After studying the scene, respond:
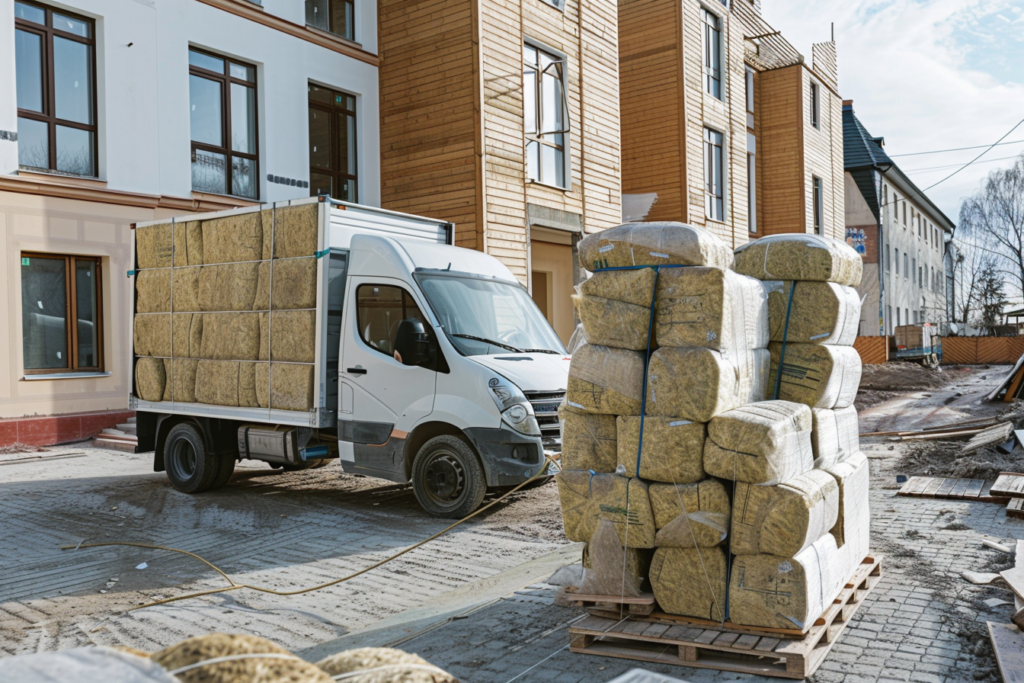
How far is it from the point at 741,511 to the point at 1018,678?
57.8 inches

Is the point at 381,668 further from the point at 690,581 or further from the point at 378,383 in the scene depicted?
the point at 378,383

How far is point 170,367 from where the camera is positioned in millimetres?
10211

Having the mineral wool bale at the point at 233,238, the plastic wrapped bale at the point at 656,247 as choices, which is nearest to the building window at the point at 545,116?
the mineral wool bale at the point at 233,238

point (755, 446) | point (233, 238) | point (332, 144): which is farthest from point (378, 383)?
point (332, 144)

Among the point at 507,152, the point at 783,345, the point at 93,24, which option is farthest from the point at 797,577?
the point at 93,24

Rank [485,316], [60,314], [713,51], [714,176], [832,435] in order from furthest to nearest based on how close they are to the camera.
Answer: [713,51] → [714,176] → [60,314] → [485,316] → [832,435]

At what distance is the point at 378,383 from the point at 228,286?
243cm

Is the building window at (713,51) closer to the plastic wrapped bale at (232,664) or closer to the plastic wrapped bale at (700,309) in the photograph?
the plastic wrapped bale at (700,309)

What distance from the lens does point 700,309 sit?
4797mm

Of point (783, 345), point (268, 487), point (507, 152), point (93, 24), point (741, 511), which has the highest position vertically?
point (93, 24)

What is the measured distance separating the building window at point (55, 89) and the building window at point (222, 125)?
1.81m

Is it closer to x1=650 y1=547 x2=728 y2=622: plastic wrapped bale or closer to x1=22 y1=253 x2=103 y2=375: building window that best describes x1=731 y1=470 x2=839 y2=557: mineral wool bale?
x1=650 y1=547 x2=728 y2=622: plastic wrapped bale

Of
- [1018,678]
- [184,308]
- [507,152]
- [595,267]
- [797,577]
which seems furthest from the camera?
[507,152]

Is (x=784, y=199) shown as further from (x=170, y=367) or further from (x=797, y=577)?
(x=797, y=577)
